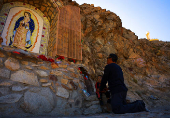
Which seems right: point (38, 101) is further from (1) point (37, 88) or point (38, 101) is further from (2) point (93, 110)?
(2) point (93, 110)

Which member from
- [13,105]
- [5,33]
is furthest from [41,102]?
[5,33]

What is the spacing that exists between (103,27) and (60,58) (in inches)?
212

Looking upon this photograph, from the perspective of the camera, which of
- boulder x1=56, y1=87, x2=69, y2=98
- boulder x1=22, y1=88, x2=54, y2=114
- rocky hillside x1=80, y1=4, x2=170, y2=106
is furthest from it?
rocky hillside x1=80, y1=4, x2=170, y2=106

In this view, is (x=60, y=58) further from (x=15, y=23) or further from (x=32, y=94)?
(x=15, y=23)

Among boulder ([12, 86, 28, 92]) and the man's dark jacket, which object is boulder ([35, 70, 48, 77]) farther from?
the man's dark jacket

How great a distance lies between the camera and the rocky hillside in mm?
6257

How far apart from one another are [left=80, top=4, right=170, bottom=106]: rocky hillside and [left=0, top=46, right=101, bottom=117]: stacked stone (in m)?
2.91

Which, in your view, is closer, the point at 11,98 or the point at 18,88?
the point at 11,98

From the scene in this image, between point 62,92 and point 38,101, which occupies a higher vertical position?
point 62,92

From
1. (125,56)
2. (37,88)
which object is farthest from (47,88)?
(125,56)

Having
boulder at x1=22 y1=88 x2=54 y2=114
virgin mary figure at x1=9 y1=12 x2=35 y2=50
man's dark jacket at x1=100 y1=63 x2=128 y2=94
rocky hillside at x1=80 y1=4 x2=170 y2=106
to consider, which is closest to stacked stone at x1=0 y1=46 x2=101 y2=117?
boulder at x1=22 y1=88 x2=54 y2=114

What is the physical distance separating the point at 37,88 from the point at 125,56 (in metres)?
6.98

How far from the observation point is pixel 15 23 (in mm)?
4602

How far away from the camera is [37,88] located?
101 inches
